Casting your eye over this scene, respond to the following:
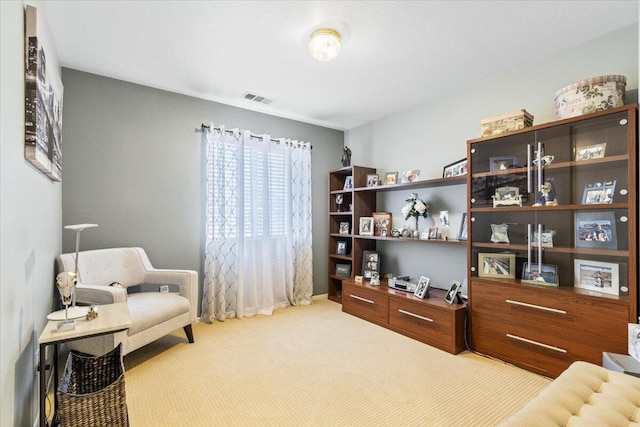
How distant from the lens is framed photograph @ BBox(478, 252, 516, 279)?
252cm

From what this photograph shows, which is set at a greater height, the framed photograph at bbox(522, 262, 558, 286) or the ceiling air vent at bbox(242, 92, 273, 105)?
the ceiling air vent at bbox(242, 92, 273, 105)

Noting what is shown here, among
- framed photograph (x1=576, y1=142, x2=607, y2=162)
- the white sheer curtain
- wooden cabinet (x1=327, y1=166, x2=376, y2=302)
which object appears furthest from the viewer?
wooden cabinet (x1=327, y1=166, x2=376, y2=302)

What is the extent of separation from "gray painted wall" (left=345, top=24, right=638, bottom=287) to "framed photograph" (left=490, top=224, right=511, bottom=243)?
57 centimetres

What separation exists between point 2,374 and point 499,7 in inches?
129

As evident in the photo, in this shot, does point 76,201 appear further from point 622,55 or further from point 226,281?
point 622,55

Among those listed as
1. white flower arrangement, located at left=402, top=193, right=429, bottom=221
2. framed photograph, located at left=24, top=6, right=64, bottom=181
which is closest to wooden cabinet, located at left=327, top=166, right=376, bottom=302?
white flower arrangement, located at left=402, top=193, right=429, bottom=221

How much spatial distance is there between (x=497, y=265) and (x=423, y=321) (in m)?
0.87

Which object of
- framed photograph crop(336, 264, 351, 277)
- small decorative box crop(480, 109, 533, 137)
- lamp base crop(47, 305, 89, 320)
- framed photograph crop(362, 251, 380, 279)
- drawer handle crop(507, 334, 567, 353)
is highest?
small decorative box crop(480, 109, 533, 137)

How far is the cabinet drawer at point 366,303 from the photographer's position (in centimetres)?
330

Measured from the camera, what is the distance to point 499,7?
6.52ft

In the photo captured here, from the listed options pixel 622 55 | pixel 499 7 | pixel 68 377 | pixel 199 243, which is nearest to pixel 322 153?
pixel 199 243

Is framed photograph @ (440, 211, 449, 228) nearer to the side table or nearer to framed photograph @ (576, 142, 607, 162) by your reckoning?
framed photograph @ (576, 142, 607, 162)

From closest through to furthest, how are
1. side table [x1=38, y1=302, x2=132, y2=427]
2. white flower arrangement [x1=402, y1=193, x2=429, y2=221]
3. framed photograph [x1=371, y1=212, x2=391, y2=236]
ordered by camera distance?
side table [x1=38, y1=302, x2=132, y2=427], white flower arrangement [x1=402, y1=193, x2=429, y2=221], framed photograph [x1=371, y1=212, x2=391, y2=236]

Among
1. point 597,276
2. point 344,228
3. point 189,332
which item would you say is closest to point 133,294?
point 189,332
